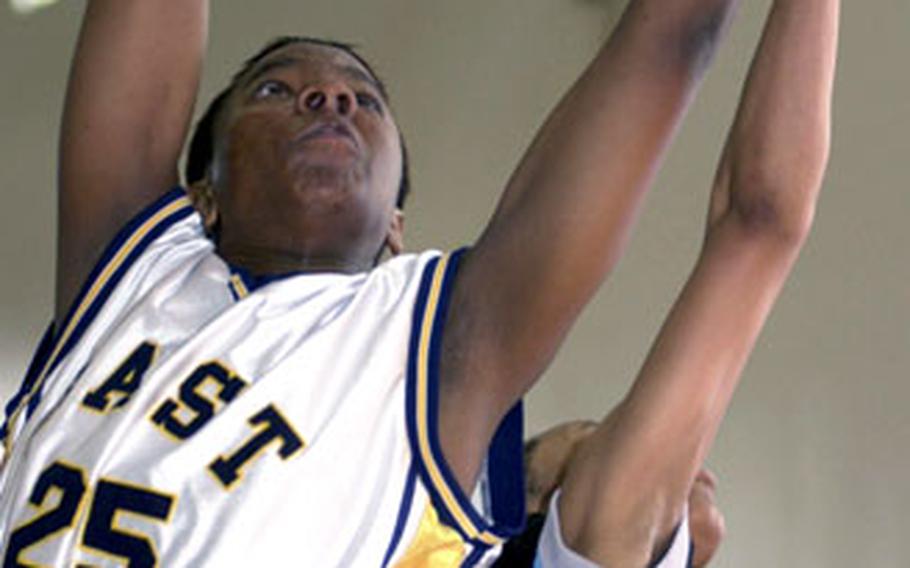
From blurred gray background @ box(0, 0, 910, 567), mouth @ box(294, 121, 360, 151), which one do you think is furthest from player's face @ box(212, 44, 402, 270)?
blurred gray background @ box(0, 0, 910, 567)

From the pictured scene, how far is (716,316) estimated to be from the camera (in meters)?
1.49

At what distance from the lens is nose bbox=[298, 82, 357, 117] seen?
5.02 feet

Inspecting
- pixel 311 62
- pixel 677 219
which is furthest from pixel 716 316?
pixel 677 219

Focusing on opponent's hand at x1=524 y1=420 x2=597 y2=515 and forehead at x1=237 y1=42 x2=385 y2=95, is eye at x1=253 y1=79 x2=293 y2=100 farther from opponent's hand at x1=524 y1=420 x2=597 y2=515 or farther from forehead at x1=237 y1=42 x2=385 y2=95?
opponent's hand at x1=524 y1=420 x2=597 y2=515

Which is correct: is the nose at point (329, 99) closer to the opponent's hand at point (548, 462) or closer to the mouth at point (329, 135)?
the mouth at point (329, 135)

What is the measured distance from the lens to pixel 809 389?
12.3 feet

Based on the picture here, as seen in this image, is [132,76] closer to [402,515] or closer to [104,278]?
[104,278]

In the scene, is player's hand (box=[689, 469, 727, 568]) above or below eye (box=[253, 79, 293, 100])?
below

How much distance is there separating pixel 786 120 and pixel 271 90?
1.66ft

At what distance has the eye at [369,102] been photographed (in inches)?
61.3

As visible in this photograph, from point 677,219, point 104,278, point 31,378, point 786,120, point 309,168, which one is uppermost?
point 786,120

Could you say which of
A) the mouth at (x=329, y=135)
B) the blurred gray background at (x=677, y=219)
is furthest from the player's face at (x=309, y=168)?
the blurred gray background at (x=677, y=219)

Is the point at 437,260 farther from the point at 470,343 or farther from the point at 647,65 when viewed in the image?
the point at 647,65

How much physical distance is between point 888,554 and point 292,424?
8.15ft
